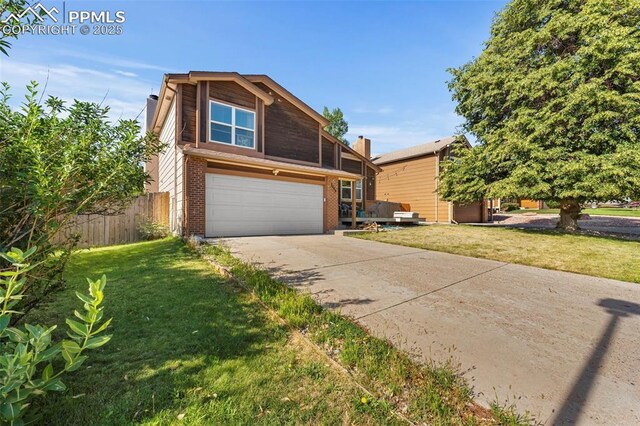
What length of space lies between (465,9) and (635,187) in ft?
26.9

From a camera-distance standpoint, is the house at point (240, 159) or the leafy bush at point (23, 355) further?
the house at point (240, 159)

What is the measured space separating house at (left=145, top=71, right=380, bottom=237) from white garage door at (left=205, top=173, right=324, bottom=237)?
1.4 inches

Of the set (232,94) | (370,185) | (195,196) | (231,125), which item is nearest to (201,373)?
(195,196)

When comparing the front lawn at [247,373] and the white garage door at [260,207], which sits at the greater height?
the white garage door at [260,207]

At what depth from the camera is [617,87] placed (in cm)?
959

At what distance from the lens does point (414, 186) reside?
1997cm

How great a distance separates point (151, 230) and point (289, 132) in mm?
7351

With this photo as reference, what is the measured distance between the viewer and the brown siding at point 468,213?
61.4ft

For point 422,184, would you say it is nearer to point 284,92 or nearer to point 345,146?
point 345,146

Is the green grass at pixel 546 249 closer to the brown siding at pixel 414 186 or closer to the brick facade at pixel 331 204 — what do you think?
the brick facade at pixel 331 204

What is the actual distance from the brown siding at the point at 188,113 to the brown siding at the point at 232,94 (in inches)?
28.0

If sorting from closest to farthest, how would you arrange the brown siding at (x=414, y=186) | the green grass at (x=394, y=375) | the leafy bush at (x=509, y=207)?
the green grass at (x=394, y=375) → the brown siding at (x=414, y=186) → the leafy bush at (x=509, y=207)

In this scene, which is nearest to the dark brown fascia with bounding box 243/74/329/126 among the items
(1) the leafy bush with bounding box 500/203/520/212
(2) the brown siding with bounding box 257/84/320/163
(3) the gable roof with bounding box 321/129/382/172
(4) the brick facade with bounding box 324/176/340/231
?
(2) the brown siding with bounding box 257/84/320/163

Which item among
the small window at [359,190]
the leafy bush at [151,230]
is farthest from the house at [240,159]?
the small window at [359,190]
